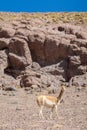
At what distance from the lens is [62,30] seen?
33.3 metres

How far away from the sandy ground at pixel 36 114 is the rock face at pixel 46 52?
→ 13.6ft

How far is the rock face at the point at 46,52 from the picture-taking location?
30828 millimetres

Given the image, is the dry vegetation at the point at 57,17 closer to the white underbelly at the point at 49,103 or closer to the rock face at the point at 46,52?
the rock face at the point at 46,52

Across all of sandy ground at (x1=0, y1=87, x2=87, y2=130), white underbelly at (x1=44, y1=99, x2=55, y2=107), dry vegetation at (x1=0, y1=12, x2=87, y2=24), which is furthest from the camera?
dry vegetation at (x1=0, y1=12, x2=87, y2=24)

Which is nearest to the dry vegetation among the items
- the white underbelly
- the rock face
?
the rock face

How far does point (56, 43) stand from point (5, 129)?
740 inches

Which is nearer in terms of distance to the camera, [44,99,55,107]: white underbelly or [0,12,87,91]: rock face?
[44,99,55,107]: white underbelly

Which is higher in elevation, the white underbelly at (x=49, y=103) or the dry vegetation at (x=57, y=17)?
the dry vegetation at (x=57, y=17)

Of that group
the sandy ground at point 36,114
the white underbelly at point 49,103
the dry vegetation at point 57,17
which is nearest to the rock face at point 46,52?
the sandy ground at point 36,114

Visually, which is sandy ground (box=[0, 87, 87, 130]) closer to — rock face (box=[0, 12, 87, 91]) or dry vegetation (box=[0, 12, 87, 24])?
rock face (box=[0, 12, 87, 91])

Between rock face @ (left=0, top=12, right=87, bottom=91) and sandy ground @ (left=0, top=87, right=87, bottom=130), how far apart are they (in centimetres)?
415

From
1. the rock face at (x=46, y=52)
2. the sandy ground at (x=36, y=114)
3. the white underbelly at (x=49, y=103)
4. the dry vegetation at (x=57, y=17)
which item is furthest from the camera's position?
the dry vegetation at (x=57, y=17)

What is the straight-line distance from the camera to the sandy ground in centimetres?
1369

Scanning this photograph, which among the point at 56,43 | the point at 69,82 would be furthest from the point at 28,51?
the point at 69,82
